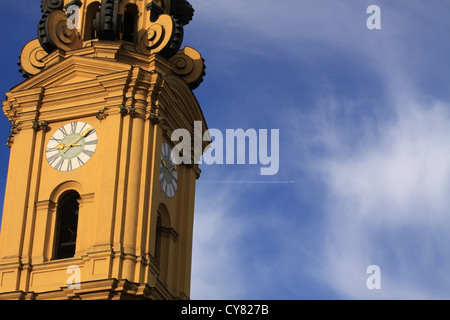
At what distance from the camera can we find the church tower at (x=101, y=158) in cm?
3756

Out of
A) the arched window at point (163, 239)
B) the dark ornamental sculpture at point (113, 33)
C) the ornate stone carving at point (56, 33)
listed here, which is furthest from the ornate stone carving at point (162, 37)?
the arched window at point (163, 239)

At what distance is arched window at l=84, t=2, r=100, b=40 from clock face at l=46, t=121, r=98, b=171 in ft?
12.4

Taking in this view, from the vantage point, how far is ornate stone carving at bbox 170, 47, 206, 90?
4284 centimetres

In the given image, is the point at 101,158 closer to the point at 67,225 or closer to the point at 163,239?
the point at 67,225

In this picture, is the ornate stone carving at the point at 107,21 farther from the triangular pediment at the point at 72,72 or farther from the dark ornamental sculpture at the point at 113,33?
the triangular pediment at the point at 72,72

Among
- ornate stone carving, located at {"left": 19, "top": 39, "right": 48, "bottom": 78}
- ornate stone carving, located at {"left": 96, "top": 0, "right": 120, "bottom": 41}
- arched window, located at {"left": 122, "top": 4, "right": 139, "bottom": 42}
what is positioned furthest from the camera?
arched window, located at {"left": 122, "top": 4, "right": 139, "bottom": 42}

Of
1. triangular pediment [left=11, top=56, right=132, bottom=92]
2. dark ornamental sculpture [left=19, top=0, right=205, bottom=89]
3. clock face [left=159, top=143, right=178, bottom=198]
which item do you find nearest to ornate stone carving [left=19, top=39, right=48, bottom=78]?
dark ornamental sculpture [left=19, top=0, right=205, bottom=89]

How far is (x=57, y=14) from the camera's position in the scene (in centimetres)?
4262

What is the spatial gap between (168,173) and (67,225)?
3.46m

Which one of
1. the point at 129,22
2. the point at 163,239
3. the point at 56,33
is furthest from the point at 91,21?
the point at 163,239

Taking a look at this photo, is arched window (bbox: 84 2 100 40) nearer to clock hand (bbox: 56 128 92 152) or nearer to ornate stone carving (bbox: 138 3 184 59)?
ornate stone carving (bbox: 138 3 184 59)

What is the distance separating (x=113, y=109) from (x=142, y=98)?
887 mm
